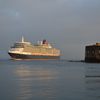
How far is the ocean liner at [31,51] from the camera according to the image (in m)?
158

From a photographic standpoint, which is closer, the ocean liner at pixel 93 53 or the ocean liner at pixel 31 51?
the ocean liner at pixel 93 53

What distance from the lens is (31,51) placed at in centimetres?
16038

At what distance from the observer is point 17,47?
161500 millimetres

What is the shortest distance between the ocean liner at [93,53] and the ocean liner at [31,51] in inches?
1515

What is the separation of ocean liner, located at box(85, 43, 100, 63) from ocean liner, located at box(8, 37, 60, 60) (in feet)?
126

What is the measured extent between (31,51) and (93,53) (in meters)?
45.6

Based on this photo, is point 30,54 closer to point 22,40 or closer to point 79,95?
point 22,40

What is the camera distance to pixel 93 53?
120125mm

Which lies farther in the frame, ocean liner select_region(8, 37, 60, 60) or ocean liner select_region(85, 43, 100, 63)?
ocean liner select_region(8, 37, 60, 60)

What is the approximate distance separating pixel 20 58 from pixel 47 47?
1577 centimetres

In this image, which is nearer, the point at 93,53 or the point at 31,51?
the point at 93,53

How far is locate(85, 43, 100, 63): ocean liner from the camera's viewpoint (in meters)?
120

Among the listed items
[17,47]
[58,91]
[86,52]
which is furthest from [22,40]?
[58,91]

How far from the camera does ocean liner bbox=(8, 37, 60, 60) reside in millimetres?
158125
